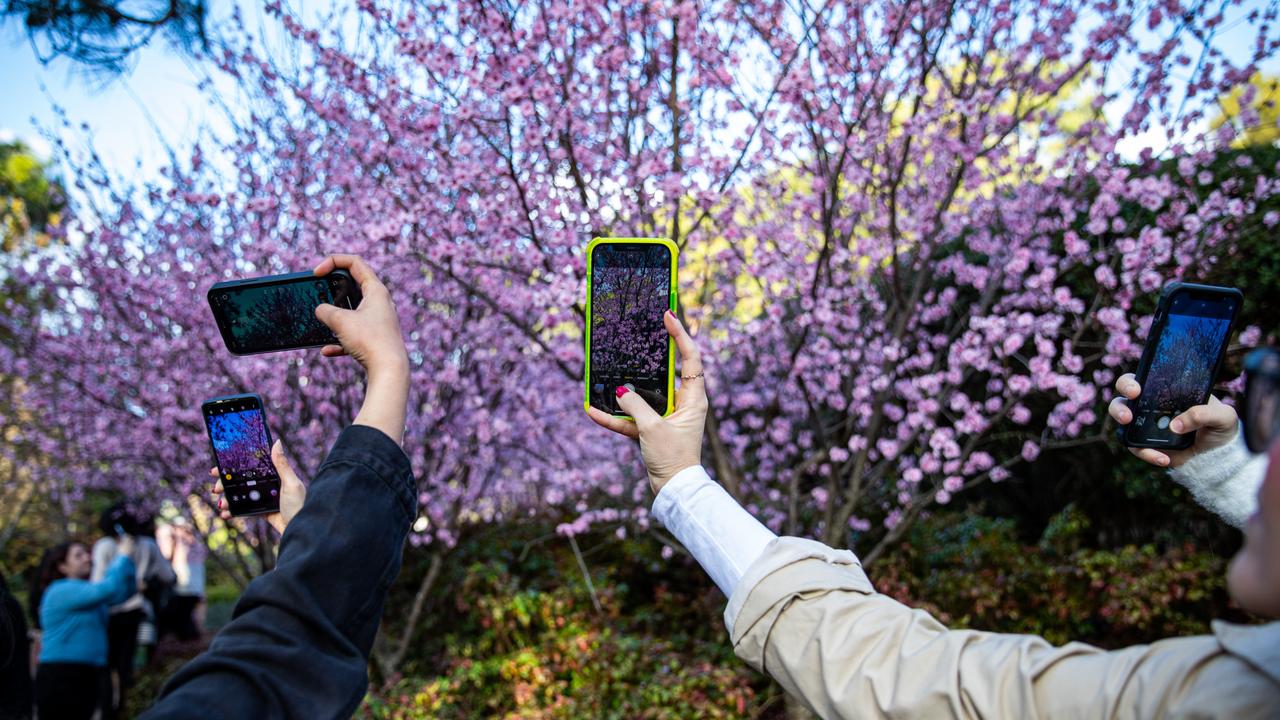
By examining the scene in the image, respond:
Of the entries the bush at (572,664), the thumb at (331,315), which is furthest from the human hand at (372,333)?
the bush at (572,664)

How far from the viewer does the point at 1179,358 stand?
1.83 meters

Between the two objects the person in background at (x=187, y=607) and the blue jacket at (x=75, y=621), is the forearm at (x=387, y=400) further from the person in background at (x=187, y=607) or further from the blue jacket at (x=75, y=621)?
the person in background at (x=187, y=607)

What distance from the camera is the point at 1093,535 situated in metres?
6.64

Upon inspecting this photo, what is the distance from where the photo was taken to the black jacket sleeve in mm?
928

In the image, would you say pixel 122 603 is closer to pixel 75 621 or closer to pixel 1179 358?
pixel 75 621

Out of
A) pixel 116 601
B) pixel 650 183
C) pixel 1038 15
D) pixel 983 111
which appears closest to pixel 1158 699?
pixel 650 183

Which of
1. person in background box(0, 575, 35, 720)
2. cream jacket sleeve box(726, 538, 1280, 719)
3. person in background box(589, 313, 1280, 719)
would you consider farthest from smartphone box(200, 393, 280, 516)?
cream jacket sleeve box(726, 538, 1280, 719)

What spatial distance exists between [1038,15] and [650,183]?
252 centimetres

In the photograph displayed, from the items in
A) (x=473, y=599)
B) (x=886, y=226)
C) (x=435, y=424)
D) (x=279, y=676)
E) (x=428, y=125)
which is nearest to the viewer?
(x=279, y=676)

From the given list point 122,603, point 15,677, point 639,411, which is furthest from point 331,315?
point 122,603

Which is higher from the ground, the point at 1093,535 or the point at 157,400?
the point at 157,400

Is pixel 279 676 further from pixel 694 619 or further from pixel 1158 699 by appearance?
pixel 694 619

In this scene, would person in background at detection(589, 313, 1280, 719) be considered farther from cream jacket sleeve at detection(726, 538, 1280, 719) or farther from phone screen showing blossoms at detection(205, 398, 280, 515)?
phone screen showing blossoms at detection(205, 398, 280, 515)

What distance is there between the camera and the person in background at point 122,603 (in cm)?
618
